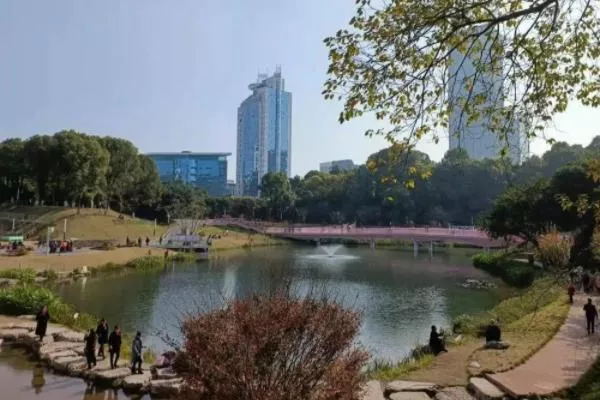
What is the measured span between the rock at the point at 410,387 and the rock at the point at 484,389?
72 cm

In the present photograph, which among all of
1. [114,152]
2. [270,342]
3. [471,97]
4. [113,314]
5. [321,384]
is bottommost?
[113,314]

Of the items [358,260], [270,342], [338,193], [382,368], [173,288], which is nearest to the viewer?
[270,342]

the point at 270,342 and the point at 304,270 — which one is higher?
the point at 270,342

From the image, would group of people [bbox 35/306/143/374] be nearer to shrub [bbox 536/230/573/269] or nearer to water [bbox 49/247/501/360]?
water [bbox 49/247/501/360]

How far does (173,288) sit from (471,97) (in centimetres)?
2303

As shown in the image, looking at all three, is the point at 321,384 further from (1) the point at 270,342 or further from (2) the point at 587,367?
(2) the point at 587,367

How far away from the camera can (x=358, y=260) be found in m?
46.1

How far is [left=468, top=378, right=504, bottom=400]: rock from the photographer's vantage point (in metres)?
9.16

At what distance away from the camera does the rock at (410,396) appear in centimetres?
925

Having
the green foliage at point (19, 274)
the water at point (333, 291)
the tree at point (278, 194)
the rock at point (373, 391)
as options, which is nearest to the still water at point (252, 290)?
the water at point (333, 291)

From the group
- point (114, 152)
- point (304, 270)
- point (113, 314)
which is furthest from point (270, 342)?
point (114, 152)

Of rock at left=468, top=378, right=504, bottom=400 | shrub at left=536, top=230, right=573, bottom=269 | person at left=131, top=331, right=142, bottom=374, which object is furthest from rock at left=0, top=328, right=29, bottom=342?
shrub at left=536, top=230, right=573, bottom=269

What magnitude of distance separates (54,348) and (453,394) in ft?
33.1

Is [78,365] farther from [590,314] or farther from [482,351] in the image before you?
[590,314]
